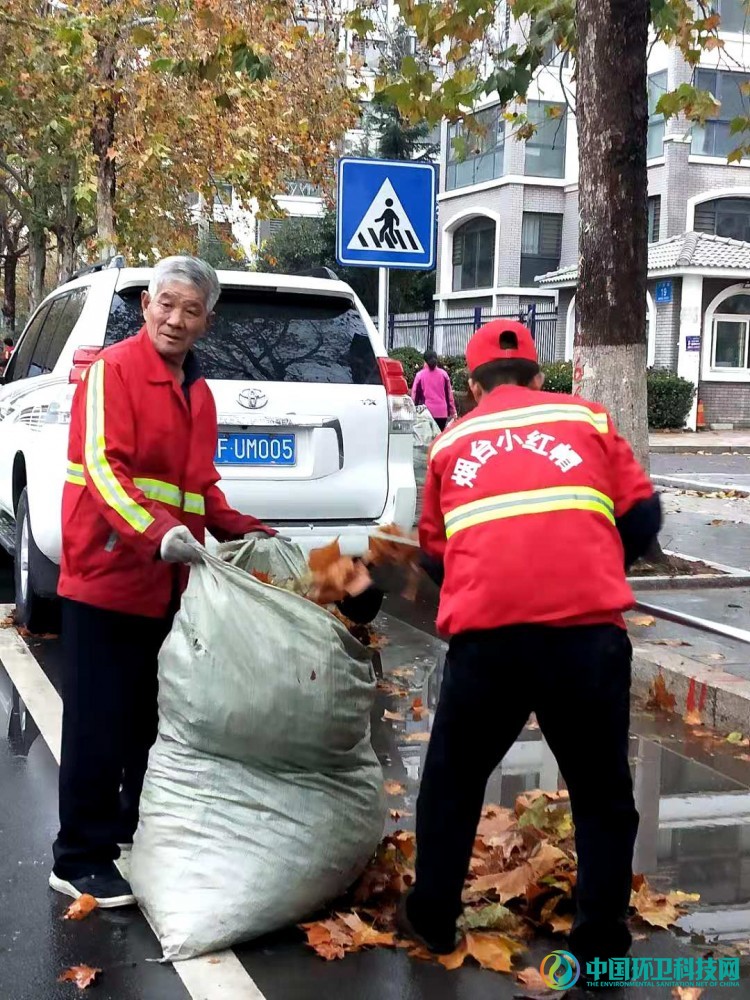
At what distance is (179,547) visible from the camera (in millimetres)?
3199

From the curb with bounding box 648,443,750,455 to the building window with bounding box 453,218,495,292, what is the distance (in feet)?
51.7

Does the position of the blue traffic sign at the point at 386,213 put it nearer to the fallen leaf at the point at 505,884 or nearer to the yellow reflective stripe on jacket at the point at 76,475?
the yellow reflective stripe on jacket at the point at 76,475

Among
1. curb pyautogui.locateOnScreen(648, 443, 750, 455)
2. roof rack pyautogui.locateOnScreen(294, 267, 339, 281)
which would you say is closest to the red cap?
roof rack pyautogui.locateOnScreen(294, 267, 339, 281)

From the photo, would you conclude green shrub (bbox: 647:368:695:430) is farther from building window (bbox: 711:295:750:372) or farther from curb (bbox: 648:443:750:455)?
curb (bbox: 648:443:750:455)

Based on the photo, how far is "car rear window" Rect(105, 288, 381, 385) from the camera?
5.81 metres

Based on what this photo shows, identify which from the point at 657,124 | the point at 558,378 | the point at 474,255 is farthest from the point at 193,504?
the point at 474,255

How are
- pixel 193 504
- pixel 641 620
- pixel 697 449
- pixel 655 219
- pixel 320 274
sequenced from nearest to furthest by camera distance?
pixel 193 504 → pixel 320 274 → pixel 641 620 → pixel 697 449 → pixel 655 219

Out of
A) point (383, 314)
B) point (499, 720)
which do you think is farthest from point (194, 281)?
point (383, 314)

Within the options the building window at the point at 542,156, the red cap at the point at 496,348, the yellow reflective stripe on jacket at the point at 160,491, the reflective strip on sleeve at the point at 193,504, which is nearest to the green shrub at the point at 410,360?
the building window at the point at 542,156

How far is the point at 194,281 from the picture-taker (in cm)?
344

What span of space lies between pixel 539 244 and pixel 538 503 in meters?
35.7

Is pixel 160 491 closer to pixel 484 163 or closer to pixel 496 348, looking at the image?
pixel 496 348

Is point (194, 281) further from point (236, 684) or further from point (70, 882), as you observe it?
point (70, 882)

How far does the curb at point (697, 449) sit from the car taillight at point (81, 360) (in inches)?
702
